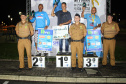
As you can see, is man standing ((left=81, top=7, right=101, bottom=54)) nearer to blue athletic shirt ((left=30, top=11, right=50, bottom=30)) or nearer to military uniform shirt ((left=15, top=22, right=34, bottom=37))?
blue athletic shirt ((left=30, top=11, right=50, bottom=30))

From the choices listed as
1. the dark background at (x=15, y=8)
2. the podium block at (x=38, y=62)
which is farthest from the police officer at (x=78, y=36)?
the dark background at (x=15, y=8)

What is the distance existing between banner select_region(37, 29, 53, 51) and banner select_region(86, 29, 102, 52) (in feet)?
5.57

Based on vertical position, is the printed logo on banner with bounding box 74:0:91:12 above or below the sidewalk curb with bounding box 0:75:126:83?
above

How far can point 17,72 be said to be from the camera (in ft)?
21.7

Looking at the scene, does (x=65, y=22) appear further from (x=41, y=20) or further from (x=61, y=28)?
(x=41, y=20)

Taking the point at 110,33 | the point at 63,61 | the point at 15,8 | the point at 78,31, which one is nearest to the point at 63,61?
the point at 63,61

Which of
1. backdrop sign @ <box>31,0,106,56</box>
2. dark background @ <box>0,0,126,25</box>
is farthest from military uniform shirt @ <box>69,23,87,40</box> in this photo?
dark background @ <box>0,0,126,25</box>

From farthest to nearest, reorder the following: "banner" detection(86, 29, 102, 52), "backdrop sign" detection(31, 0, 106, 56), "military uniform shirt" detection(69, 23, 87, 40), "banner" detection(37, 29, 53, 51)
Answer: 1. "backdrop sign" detection(31, 0, 106, 56)
2. "banner" detection(37, 29, 53, 51)
3. "banner" detection(86, 29, 102, 52)
4. "military uniform shirt" detection(69, 23, 87, 40)

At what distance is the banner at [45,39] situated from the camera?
7789 millimetres

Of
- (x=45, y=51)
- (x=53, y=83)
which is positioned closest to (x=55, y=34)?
(x=45, y=51)

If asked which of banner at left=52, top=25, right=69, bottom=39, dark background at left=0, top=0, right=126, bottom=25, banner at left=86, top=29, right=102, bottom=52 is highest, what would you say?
dark background at left=0, top=0, right=126, bottom=25

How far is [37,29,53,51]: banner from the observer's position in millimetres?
7789

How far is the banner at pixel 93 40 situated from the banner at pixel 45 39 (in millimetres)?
1697

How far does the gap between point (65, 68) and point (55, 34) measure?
163cm
